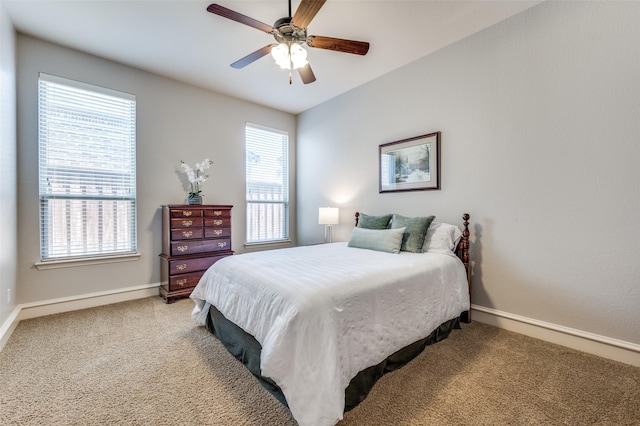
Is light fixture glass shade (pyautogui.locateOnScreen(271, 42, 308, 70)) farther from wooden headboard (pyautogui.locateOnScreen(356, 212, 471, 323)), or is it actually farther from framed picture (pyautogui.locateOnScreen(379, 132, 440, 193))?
wooden headboard (pyautogui.locateOnScreen(356, 212, 471, 323))

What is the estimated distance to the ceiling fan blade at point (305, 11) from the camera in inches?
67.7

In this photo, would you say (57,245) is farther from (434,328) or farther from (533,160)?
(533,160)

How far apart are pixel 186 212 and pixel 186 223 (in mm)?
138

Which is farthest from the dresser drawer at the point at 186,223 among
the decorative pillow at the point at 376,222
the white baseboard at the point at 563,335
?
the white baseboard at the point at 563,335

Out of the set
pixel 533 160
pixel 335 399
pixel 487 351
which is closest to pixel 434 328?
pixel 487 351

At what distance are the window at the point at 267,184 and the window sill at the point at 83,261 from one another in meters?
1.64

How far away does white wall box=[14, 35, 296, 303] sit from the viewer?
2.76m

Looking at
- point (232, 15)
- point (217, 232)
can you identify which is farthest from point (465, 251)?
point (217, 232)

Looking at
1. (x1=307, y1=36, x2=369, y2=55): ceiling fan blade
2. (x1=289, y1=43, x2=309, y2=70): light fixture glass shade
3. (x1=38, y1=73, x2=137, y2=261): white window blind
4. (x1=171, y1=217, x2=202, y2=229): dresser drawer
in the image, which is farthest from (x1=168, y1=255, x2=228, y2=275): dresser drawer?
(x1=307, y1=36, x2=369, y2=55): ceiling fan blade

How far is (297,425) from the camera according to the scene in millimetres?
1415

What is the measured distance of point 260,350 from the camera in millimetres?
1745

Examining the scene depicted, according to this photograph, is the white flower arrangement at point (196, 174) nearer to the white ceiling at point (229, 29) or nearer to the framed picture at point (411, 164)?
the white ceiling at point (229, 29)

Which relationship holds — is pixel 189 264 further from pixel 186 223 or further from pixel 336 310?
pixel 336 310

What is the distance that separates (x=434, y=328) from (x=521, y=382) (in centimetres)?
58
